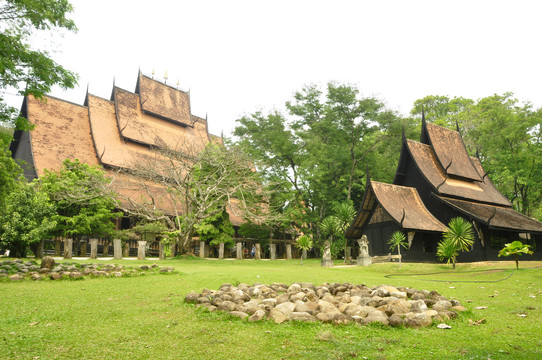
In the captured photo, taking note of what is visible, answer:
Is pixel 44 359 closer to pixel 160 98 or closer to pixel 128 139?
pixel 128 139

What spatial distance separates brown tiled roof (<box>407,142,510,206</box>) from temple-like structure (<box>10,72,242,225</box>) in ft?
35.4

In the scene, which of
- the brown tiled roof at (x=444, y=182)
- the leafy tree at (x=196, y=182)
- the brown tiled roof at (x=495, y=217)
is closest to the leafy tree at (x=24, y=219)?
the leafy tree at (x=196, y=182)

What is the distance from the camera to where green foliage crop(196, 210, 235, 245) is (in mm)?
21147

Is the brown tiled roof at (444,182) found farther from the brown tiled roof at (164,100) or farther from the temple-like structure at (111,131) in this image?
→ the brown tiled roof at (164,100)

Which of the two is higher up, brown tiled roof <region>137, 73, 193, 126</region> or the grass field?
brown tiled roof <region>137, 73, 193, 126</region>

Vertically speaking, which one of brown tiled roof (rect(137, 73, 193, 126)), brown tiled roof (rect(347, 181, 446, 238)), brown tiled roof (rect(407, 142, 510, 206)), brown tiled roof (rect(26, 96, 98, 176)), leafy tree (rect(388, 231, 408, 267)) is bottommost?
leafy tree (rect(388, 231, 408, 267))

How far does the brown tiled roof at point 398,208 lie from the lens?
15.6 meters

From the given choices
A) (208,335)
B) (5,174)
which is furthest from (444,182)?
(208,335)

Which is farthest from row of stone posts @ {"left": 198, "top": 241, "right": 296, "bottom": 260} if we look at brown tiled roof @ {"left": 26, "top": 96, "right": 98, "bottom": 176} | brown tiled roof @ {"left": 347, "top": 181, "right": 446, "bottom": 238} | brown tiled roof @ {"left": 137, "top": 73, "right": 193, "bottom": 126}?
brown tiled roof @ {"left": 137, "top": 73, "right": 193, "bottom": 126}

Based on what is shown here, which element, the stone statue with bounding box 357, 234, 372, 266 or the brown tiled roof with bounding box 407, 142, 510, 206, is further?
the brown tiled roof with bounding box 407, 142, 510, 206

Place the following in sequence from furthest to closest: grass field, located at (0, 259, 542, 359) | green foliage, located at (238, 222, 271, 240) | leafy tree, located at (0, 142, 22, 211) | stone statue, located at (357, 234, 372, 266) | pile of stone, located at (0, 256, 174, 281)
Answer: green foliage, located at (238, 222, 271, 240), stone statue, located at (357, 234, 372, 266), leafy tree, located at (0, 142, 22, 211), pile of stone, located at (0, 256, 174, 281), grass field, located at (0, 259, 542, 359)

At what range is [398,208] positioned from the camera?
1644cm

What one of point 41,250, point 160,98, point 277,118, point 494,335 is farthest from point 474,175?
point 160,98

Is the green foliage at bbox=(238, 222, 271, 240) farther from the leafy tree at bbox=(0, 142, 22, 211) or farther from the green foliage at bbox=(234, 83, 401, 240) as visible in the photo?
the leafy tree at bbox=(0, 142, 22, 211)
